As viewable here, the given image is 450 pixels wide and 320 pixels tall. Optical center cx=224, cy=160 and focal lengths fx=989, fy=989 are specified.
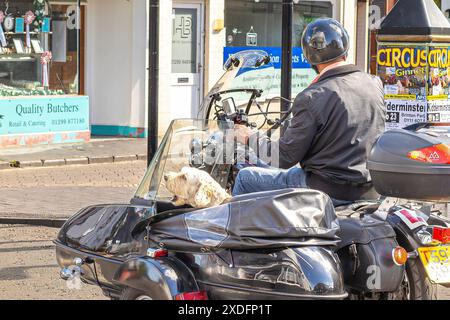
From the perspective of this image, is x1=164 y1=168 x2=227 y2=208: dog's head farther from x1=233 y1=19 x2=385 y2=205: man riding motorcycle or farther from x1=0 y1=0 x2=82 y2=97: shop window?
x1=0 y1=0 x2=82 y2=97: shop window

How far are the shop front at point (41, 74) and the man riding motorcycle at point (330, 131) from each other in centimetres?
1046

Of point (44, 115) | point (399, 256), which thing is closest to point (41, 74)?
point (44, 115)

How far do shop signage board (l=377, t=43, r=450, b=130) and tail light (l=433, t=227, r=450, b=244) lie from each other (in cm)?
525

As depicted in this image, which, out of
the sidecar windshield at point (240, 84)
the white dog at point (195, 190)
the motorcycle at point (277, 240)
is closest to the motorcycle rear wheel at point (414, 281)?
the motorcycle at point (277, 240)

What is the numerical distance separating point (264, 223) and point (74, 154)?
438 inches

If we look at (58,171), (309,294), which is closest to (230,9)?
(58,171)

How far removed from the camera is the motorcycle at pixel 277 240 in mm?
4758

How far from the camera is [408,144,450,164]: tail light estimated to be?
201 inches

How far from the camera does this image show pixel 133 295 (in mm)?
5105

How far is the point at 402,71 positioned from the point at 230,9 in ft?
30.4

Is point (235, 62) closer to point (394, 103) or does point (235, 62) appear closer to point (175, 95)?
point (394, 103)

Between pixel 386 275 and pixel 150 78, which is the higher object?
pixel 150 78

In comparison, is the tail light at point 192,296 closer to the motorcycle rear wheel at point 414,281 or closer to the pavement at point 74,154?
the motorcycle rear wheel at point 414,281
